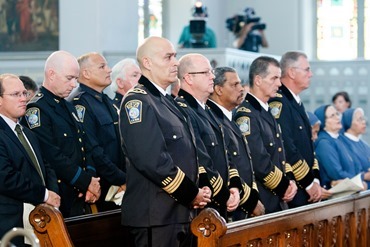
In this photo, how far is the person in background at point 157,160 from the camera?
6039 mm

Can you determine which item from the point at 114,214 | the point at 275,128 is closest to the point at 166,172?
the point at 114,214

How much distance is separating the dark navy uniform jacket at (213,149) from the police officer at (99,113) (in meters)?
0.79

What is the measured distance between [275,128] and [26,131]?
2006mm

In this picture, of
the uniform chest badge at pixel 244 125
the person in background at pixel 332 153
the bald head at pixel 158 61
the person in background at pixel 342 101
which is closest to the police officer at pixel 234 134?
the uniform chest badge at pixel 244 125

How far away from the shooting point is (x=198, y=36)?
1480 cm

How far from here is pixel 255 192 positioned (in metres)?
7.23

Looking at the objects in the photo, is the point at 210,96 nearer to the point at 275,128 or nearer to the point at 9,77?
the point at 275,128

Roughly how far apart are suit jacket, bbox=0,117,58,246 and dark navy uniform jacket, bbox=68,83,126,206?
0.84 m

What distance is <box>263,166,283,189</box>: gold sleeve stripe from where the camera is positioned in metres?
7.55

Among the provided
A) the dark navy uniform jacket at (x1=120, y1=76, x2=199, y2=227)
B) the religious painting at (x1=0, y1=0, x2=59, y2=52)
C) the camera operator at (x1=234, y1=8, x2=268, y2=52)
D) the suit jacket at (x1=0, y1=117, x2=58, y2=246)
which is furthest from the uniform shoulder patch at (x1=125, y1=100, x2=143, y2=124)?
the camera operator at (x1=234, y1=8, x2=268, y2=52)

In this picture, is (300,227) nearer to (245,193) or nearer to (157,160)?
(245,193)

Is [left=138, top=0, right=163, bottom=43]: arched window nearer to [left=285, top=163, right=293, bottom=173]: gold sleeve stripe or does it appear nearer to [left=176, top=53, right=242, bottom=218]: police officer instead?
[left=285, top=163, right=293, bottom=173]: gold sleeve stripe

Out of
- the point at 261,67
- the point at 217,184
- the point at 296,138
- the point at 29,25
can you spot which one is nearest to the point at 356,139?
the point at 296,138

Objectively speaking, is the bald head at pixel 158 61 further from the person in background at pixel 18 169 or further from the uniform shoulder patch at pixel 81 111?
the uniform shoulder patch at pixel 81 111
